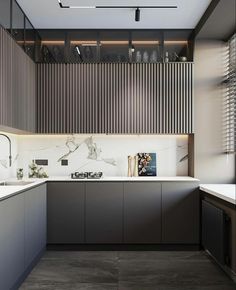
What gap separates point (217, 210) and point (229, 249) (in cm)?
38

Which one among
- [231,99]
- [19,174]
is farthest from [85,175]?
[231,99]

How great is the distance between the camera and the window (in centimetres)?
444

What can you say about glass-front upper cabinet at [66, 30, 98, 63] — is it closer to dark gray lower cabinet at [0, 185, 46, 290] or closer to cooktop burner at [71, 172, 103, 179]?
cooktop burner at [71, 172, 103, 179]

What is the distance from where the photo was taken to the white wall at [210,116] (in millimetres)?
4582

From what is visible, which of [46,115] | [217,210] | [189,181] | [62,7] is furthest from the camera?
[46,115]

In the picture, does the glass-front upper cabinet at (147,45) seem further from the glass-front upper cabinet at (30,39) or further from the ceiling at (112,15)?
the glass-front upper cabinet at (30,39)

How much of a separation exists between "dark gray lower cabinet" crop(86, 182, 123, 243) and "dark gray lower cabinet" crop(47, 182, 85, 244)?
0.08 m

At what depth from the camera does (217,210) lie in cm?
356

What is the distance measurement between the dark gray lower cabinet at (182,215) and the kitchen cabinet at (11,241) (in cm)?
178

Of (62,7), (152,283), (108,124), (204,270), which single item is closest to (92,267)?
(152,283)

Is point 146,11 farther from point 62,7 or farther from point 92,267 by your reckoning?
point 92,267

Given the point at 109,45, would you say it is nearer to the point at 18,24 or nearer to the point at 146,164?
the point at 18,24

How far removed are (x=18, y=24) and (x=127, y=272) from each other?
9.14 ft

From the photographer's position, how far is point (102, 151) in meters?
4.92
